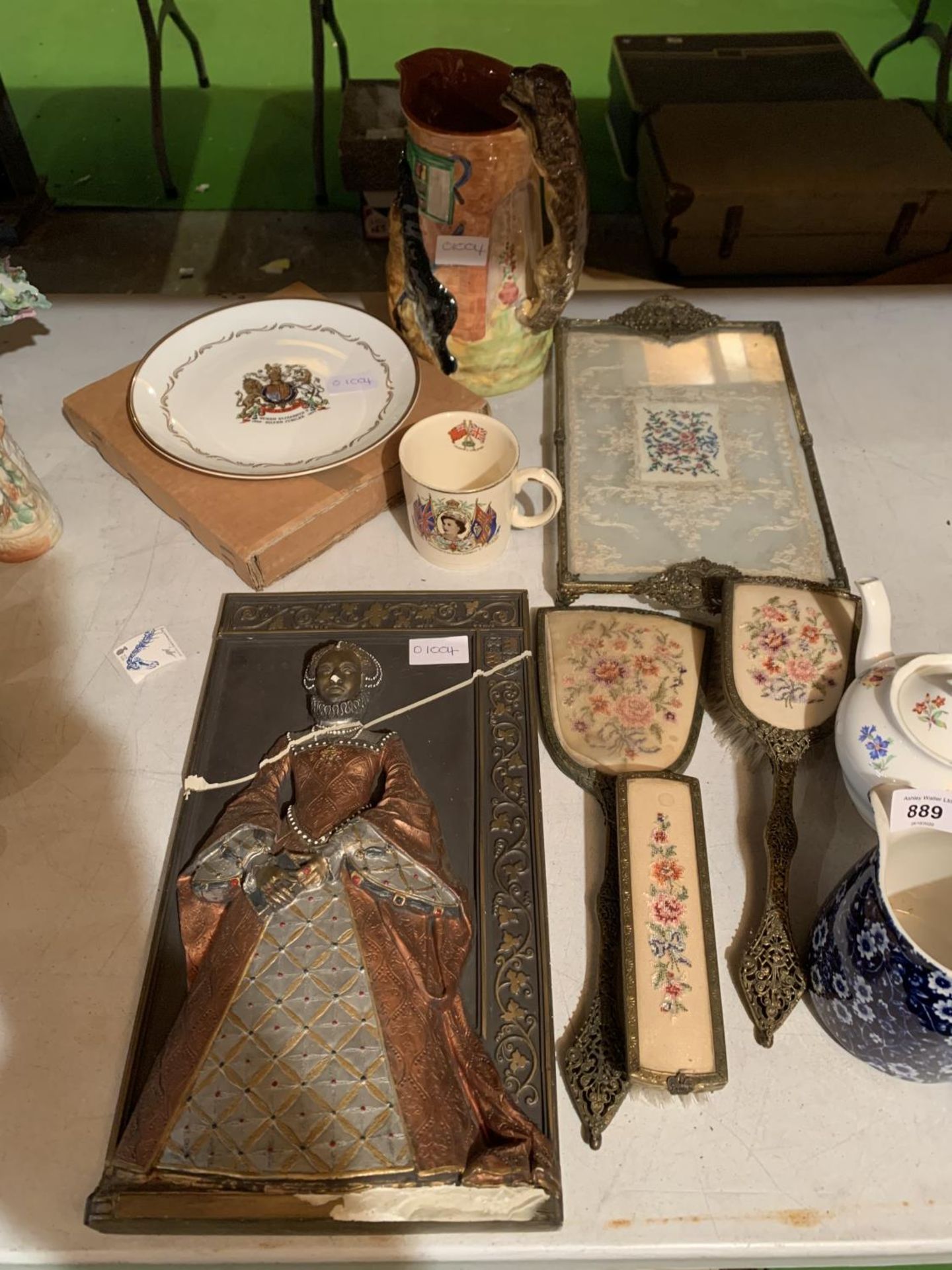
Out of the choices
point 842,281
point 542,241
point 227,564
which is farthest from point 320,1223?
point 842,281

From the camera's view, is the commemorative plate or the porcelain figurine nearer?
the porcelain figurine

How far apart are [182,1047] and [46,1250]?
0.17m

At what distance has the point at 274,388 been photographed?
1.13 metres

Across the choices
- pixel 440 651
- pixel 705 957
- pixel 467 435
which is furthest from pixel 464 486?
pixel 705 957

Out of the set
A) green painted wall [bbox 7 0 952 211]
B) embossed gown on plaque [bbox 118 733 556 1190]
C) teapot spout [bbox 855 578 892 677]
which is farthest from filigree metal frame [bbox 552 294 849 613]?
green painted wall [bbox 7 0 952 211]

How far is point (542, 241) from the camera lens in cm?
109

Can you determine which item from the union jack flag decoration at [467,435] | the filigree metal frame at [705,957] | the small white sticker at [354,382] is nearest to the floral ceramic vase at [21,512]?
the small white sticker at [354,382]

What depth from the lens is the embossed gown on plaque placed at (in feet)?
2.06

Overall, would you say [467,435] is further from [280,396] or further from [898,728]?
[898,728]

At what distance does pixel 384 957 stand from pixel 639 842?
23 centimetres

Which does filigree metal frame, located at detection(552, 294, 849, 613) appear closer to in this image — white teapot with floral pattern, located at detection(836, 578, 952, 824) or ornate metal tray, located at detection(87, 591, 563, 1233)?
ornate metal tray, located at detection(87, 591, 563, 1233)

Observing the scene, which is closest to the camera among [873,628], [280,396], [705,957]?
[705,957]

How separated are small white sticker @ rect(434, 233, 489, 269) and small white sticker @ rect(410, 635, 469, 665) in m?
0.44

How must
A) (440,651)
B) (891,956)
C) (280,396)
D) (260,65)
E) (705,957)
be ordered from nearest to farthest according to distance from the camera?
(891,956) → (705,957) → (440,651) → (280,396) → (260,65)
